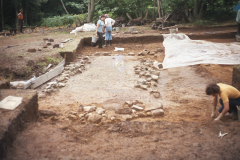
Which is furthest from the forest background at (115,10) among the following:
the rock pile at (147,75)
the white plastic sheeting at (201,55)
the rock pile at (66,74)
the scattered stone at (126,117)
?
the scattered stone at (126,117)

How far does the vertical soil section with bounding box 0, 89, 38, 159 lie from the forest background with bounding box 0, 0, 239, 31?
39.9 feet

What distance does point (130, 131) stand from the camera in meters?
2.93

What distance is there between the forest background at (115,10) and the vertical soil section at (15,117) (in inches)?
479

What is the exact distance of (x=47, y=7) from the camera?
900 inches

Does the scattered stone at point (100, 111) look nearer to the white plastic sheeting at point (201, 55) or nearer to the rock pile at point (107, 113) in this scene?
the rock pile at point (107, 113)

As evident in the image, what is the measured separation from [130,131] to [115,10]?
1669 cm

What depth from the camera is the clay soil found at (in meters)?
2.26

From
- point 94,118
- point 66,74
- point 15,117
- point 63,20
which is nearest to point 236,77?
point 94,118

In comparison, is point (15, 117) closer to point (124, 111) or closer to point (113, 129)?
point (113, 129)

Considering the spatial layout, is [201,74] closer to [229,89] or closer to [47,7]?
[229,89]

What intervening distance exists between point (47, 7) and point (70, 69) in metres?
19.8

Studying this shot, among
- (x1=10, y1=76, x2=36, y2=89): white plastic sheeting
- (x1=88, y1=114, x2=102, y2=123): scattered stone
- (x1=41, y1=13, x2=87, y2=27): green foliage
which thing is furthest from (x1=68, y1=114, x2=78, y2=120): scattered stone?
(x1=41, y1=13, x2=87, y2=27): green foliage

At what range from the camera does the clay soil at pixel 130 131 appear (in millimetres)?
2256

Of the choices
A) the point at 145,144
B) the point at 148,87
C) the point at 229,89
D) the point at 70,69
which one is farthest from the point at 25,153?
the point at 70,69
